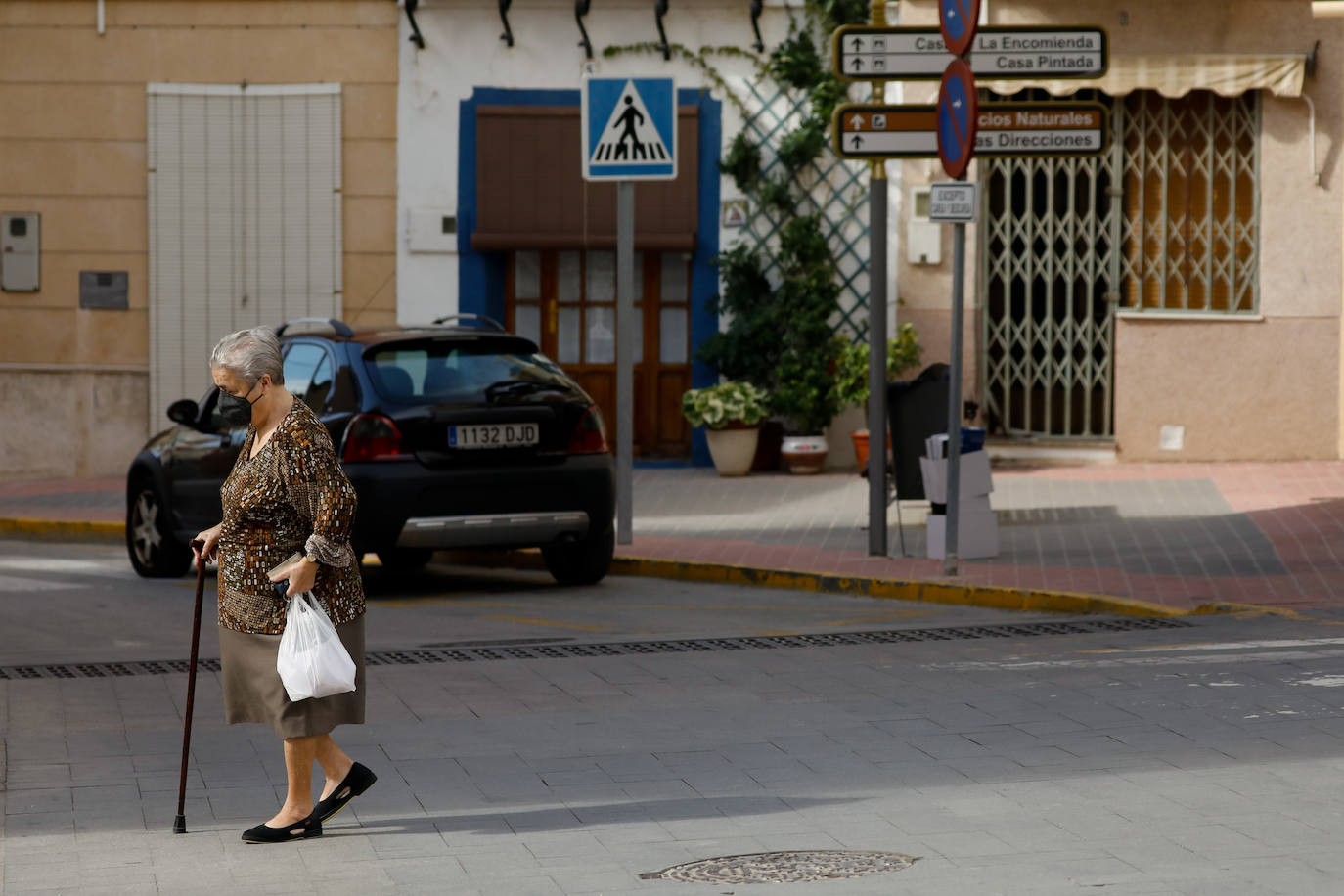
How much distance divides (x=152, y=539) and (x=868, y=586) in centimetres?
468

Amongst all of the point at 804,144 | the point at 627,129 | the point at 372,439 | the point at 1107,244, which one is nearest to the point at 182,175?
the point at 804,144

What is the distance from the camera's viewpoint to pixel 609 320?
64.7 ft

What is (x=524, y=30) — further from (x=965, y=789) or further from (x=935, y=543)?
(x=965, y=789)

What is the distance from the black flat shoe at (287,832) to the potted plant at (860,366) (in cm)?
1267

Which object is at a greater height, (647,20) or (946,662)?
(647,20)

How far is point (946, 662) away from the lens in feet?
29.2

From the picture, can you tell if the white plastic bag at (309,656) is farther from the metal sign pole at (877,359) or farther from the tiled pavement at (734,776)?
the metal sign pole at (877,359)

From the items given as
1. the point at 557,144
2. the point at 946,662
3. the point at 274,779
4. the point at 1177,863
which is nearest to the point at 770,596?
the point at 946,662

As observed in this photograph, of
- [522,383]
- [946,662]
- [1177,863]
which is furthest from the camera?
[522,383]

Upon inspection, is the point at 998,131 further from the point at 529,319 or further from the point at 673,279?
the point at 529,319

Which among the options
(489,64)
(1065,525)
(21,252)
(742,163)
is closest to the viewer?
(1065,525)

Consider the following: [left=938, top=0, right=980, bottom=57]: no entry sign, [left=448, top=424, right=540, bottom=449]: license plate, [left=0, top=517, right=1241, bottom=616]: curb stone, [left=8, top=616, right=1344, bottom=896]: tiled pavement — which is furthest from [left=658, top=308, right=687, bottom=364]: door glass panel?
[left=8, top=616, right=1344, bottom=896]: tiled pavement

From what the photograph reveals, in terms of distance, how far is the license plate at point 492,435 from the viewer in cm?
1118

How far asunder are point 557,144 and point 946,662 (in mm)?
11236
